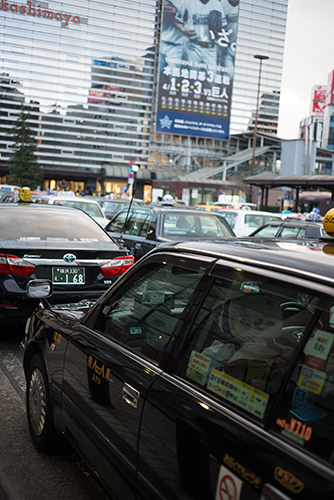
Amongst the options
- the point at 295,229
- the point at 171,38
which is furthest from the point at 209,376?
the point at 171,38

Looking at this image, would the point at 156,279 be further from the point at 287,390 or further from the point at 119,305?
the point at 287,390

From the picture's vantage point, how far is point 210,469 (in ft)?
5.33

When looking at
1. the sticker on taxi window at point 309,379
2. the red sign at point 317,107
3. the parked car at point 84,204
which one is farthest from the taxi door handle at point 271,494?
the red sign at point 317,107

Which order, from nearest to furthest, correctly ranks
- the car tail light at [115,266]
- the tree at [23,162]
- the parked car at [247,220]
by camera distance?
the car tail light at [115,266] < the parked car at [247,220] < the tree at [23,162]

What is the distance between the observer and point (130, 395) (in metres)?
2.15

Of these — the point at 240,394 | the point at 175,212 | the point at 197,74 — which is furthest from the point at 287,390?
the point at 197,74

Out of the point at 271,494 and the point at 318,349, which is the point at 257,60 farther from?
the point at 271,494

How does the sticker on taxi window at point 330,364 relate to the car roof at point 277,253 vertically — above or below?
below

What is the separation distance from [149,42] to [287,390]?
97477 millimetres

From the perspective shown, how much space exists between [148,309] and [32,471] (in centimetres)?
137

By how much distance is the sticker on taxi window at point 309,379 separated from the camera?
162 centimetres

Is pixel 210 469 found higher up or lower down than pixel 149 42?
lower down

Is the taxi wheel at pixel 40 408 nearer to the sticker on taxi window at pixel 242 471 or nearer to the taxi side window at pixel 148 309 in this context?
the taxi side window at pixel 148 309

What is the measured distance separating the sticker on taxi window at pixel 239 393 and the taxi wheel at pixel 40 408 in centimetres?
158
